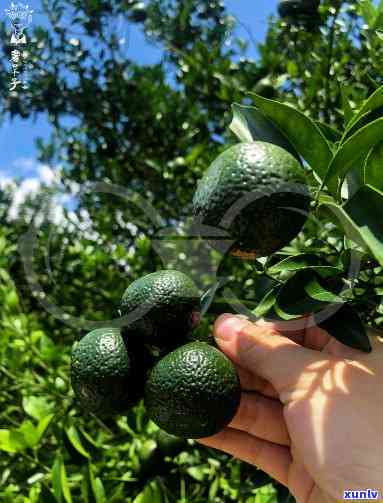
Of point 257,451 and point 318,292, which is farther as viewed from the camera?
point 257,451

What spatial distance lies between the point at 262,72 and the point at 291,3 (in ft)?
2.24

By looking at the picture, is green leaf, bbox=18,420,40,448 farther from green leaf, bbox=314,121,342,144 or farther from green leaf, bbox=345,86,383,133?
green leaf, bbox=345,86,383,133

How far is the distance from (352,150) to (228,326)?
0.67m

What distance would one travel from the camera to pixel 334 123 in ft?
7.61

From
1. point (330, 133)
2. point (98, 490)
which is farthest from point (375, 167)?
point (98, 490)

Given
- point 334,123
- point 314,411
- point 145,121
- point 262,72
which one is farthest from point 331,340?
point 145,121

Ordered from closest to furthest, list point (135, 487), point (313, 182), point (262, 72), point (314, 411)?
point (313, 182) → point (314, 411) → point (135, 487) → point (262, 72)

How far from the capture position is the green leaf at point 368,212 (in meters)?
0.83

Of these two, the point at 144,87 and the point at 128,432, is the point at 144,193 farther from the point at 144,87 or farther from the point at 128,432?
the point at 128,432

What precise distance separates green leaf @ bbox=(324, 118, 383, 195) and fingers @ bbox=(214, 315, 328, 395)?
1.52 ft

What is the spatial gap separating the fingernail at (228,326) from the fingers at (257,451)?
35 centimetres

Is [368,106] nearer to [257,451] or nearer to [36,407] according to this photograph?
[257,451]

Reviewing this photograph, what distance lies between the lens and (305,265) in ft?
3.57

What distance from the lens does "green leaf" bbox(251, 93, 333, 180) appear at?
965 mm
